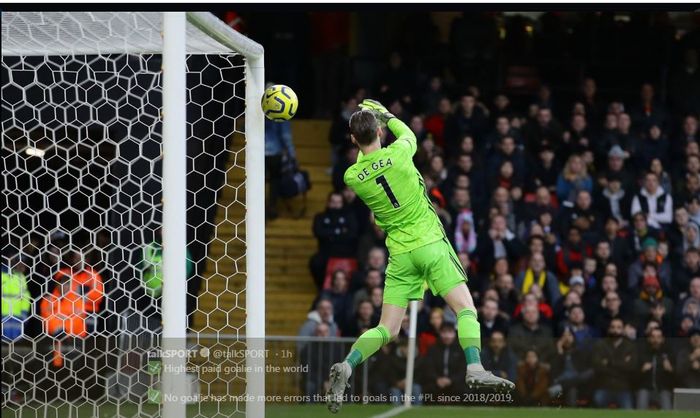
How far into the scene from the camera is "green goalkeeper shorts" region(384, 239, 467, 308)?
8.17 metres

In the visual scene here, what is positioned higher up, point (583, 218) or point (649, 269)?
point (583, 218)

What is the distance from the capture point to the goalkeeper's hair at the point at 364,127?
804cm

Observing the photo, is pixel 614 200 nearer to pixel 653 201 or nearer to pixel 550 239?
pixel 653 201

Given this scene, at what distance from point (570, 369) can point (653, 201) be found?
2.72 metres

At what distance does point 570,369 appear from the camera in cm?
1220

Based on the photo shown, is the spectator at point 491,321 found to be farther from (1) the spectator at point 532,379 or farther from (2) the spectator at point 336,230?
(2) the spectator at point 336,230

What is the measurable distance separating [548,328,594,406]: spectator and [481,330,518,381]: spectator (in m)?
0.39

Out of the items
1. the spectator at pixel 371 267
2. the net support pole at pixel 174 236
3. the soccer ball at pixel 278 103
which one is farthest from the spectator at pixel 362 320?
the net support pole at pixel 174 236

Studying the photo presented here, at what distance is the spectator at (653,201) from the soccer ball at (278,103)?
264 inches

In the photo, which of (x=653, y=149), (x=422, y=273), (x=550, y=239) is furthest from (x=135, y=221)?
(x=653, y=149)

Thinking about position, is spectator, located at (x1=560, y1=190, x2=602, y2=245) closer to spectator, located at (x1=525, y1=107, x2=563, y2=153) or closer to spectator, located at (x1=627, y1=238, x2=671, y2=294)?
spectator, located at (x1=627, y1=238, x2=671, y2=294)

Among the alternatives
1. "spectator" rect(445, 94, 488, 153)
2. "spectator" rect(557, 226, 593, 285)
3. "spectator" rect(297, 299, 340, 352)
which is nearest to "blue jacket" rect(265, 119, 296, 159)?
"spectator" rect(445, 94, 488, 153)

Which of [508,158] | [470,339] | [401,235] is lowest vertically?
[470,339]

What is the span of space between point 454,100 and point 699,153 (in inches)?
111
